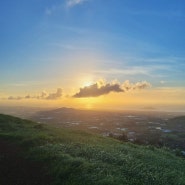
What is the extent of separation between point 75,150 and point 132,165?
7817 millimetres

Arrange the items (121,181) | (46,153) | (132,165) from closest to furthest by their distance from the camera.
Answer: (121,181) → (132,165) → (46,153)

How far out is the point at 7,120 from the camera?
62.4m

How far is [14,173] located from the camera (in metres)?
28.2

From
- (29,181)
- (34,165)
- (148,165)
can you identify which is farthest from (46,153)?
(148,165)

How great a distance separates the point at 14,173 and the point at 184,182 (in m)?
14.1

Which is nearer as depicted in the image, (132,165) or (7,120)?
(132,165)

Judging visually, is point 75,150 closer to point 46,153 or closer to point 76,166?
point 46,153

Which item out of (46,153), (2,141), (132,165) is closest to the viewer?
(132,165)

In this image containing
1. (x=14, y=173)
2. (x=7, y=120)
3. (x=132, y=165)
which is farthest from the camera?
Answer: (x=7, y=120)

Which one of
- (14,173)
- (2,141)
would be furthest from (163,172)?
(2,141)

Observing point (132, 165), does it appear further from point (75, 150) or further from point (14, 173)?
point (14, 173)

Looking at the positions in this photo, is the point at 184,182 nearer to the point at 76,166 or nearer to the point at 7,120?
the point at 76,166

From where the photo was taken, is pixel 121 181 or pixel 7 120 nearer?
pixel 121 181

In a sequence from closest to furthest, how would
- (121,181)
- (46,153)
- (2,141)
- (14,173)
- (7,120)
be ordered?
1. (121,181)
2. (14,173)
3. (46,153)
4. (2,141)
5. (7,120)
